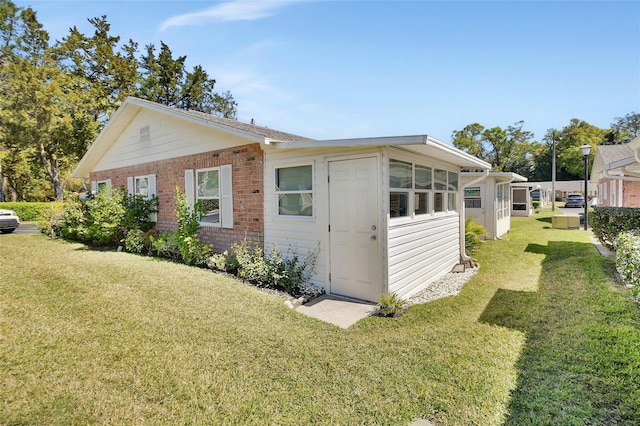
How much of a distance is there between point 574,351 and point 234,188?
6.76 meters

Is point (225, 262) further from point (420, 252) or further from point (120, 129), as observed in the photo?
point (120, 129)

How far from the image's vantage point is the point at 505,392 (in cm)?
308

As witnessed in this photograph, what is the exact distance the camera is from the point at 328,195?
20.2ft

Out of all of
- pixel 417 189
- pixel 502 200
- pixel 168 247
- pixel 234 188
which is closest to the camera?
pixel 417 189

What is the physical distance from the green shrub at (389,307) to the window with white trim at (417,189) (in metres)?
1.44

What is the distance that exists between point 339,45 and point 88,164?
11090mm

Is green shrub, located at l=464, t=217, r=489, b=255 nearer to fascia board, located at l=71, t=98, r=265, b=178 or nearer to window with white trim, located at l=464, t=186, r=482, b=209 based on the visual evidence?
window with white trim, located at l=464, t=186, r=482, b=209

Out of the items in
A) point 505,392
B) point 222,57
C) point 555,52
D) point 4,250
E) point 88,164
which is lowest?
point 505,392

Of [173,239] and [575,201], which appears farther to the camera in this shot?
[575,201]

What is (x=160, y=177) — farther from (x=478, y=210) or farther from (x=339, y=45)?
(x=478, y=210)

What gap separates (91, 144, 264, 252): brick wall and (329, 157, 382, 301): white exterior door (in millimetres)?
1961

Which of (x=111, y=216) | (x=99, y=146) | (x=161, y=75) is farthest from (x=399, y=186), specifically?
(x=161, y=75)

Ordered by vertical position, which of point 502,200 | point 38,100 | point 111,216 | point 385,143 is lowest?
point 111,216

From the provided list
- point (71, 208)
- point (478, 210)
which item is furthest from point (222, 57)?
point (478, 210)
